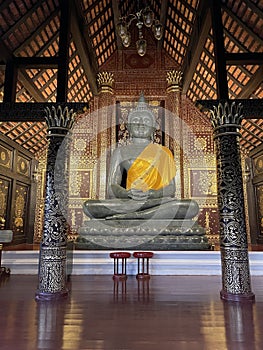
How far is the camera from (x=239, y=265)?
2.83m

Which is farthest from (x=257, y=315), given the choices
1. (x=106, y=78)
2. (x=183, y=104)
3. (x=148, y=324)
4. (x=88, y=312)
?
(x=106, y=78)

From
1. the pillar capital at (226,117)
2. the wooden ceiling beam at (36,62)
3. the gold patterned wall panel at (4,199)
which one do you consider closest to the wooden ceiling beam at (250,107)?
the pillar capital at (226,117)

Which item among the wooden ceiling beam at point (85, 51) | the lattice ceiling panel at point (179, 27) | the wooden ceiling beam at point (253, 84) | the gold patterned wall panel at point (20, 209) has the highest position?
the lattice ceiling panel at point (179, 27)

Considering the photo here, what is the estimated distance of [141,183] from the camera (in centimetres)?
535

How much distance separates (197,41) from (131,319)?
199 inches

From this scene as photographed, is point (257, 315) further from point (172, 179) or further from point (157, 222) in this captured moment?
point (172, 179)

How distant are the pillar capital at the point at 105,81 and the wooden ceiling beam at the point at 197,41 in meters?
1.91

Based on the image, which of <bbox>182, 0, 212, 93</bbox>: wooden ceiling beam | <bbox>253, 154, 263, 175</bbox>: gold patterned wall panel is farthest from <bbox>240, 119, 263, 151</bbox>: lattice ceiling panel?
<bbox>182, 0, 212, 93</bbox>: wooden ceiling beam

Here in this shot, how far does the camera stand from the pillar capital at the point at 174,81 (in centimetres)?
740

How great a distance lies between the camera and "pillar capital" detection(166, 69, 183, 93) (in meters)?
7.40

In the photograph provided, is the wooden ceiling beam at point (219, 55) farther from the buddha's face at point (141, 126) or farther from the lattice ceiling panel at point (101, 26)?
the lattice ceiling panel at point (101, 26)

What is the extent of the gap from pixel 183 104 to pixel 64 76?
4572 millimetres

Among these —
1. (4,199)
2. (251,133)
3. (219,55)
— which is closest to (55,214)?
(219,55)

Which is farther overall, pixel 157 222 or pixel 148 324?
pixel 157 222
